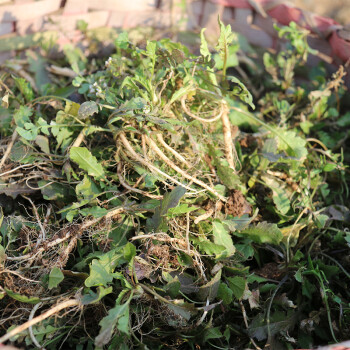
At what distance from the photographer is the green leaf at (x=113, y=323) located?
858mm

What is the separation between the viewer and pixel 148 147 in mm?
1167

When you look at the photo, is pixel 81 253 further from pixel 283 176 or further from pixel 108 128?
pixel 283 176

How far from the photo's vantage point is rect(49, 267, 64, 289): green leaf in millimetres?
936

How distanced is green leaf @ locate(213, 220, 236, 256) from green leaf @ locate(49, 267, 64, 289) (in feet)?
1.28

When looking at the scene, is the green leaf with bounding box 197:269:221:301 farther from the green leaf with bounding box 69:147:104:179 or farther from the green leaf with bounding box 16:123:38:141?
the green leaf with bounding box 16:123:38:141

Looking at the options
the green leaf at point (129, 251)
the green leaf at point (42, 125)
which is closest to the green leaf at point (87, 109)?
the green leaf at point (42, 125)

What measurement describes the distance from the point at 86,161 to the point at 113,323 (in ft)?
1.38

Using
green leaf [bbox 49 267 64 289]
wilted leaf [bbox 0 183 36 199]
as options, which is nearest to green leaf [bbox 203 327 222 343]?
green leaf [bbox 49 267 64 289]

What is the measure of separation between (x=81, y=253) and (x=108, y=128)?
0.36 metres

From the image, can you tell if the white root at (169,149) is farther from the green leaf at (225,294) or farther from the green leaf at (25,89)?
the green leaf at (25,89)

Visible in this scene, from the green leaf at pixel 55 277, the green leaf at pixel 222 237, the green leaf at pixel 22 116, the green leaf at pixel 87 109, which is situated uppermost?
the green leaf at pixel 87 109

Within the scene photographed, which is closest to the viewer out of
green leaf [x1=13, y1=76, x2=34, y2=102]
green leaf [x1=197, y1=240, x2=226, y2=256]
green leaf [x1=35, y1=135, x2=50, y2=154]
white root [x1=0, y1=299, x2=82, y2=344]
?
white root [x1=0, y1=299, x2=82, y2=344]

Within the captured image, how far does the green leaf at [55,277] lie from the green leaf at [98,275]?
65 millimetres

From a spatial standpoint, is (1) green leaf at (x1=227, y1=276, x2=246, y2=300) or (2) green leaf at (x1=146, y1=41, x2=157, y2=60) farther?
(2) green leaf at (x1=146, y1=41, x2=157, y2=60)
